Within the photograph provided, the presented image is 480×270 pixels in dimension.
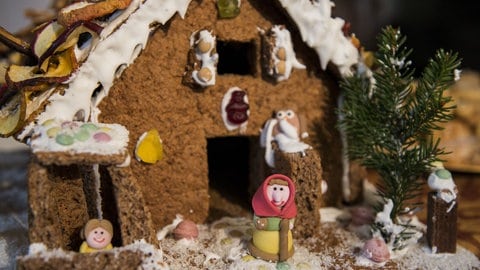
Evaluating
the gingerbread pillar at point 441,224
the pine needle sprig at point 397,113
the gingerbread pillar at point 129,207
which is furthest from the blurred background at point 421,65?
the gingerbread pillar at point 129,207

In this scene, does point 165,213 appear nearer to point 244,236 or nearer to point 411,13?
point 244,236

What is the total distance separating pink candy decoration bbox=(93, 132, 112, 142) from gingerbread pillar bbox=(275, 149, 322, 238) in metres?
0.93

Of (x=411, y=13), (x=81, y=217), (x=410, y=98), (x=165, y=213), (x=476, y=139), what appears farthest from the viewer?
(x=411, y=13)

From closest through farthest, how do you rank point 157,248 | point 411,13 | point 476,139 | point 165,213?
point 157,248, point 165,213, point 476,139, point 411,13

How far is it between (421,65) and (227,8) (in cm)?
398

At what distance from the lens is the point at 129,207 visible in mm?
1876

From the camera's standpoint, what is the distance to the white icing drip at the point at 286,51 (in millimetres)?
2488

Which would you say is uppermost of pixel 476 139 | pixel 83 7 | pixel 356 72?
pixel 83 7

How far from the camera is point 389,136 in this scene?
2445mm

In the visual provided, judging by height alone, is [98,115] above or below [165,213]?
above

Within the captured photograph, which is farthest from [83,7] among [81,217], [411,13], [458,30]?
[458,30]

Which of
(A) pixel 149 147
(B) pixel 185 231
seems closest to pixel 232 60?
(A) pixel 149 147

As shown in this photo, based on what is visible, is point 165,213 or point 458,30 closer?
point 165,213

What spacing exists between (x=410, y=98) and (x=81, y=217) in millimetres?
1707
